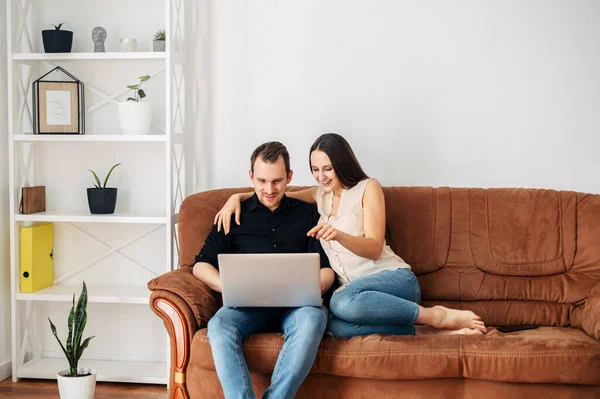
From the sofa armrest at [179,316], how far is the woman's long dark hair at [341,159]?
0.78 metres

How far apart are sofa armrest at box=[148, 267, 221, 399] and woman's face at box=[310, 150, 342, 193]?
71cm

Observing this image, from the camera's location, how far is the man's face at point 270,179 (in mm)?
2947

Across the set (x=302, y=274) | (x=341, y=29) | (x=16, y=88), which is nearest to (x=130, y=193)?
(x=16, y=88)

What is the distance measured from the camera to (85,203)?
3926mm

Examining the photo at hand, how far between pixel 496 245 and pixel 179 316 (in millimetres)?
1408

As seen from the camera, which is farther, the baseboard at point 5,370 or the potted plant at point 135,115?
the baseboard at point 5,370

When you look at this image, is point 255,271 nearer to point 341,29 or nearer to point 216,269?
point 216,269

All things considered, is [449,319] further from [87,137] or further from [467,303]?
[87,137]

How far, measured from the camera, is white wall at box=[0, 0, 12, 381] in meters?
3.72

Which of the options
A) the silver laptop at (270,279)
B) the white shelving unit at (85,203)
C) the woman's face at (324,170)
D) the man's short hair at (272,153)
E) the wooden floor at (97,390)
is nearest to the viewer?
the silver laptop at (270,279)

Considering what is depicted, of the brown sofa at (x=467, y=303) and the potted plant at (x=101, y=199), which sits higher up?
the potted plant at (x=101, y=199)

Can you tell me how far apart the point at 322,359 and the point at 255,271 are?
1.42 feet

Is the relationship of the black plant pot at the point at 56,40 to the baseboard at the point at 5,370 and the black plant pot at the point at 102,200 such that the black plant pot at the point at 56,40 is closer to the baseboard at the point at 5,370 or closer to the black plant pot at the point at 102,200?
the black plant pot at the point at 102,200

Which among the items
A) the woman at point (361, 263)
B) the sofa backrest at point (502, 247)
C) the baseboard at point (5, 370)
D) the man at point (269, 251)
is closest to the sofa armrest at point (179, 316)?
the man at point (269, 251)
